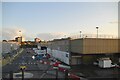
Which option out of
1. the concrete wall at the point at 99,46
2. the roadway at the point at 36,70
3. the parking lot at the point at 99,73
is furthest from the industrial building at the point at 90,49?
the roadway at the point at 36,70

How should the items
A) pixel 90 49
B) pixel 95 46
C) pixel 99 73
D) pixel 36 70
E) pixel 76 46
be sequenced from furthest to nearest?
pixel 76 46, pixel 36 70, pixel 95 46, pixel 90 49, pixel 99 73

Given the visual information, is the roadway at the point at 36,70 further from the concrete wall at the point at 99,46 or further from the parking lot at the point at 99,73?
the concrete wall at the point at 99,46

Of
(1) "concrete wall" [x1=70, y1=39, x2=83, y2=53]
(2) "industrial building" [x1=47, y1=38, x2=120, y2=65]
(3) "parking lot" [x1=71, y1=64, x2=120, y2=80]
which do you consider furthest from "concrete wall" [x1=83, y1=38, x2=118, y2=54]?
(3) "parking lot" [x1=71, y1=64, x2=120, y2=80]

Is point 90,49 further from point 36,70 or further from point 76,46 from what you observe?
point 36,70

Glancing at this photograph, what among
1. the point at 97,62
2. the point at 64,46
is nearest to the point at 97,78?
the point at 97,62

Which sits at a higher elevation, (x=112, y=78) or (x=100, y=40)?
(x=100, y=40)

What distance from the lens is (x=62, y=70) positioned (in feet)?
107

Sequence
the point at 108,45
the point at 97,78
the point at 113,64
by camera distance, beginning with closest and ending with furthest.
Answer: the point at 97,78 → the point at 108,45 → the point at 113,64

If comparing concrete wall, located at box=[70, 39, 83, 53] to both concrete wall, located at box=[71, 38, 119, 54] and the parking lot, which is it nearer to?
concrete wall, located at box=[71, 38, 119, 54]

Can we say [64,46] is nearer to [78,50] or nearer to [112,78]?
[78,50]

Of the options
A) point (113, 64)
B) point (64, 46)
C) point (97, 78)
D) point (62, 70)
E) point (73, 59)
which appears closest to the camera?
point (97, 78)

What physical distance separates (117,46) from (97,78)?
1178cm

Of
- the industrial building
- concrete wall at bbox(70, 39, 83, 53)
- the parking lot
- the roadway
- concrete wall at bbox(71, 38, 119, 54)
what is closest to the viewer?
the parking lot

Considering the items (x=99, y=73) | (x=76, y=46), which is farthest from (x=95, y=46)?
(x=99, y=73)
